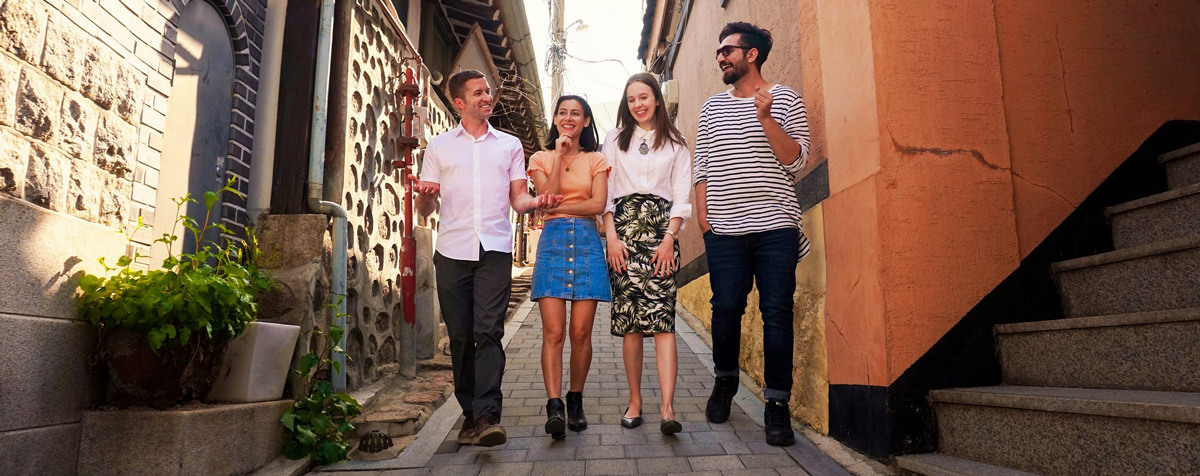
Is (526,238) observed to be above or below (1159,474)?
above

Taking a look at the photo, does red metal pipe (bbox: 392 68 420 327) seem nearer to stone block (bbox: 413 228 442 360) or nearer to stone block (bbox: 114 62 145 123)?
stone block (bbox: 413 228 442 360)

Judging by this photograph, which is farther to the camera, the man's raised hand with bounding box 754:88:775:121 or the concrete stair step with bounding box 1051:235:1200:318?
the man's raised hand with bounding box 754:88:775:121

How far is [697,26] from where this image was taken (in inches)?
296

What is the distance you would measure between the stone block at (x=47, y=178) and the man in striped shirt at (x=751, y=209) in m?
2.58

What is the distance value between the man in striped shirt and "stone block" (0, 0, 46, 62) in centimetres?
261

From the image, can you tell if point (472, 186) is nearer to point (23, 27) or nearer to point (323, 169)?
point (323, 169)

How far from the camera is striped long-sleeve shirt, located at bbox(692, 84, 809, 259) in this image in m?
3.01

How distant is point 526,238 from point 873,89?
13.8 metres

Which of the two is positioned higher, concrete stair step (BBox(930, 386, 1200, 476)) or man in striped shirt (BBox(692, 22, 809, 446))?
man in striped shirt (BBox(692, 22, 809, 446))

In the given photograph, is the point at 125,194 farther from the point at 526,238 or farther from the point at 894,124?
the point at 526,238

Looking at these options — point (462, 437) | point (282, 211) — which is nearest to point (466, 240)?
point (462, 437)

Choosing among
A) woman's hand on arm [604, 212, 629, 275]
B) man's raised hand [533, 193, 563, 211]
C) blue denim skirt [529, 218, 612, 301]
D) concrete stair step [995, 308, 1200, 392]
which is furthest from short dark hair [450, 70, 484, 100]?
concrete stair step [995, 308, 1200, 392]

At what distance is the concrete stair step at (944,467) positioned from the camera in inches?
83.2

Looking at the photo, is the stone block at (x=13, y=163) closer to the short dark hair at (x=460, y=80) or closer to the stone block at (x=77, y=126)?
the stone block at (x=77, y=126)
